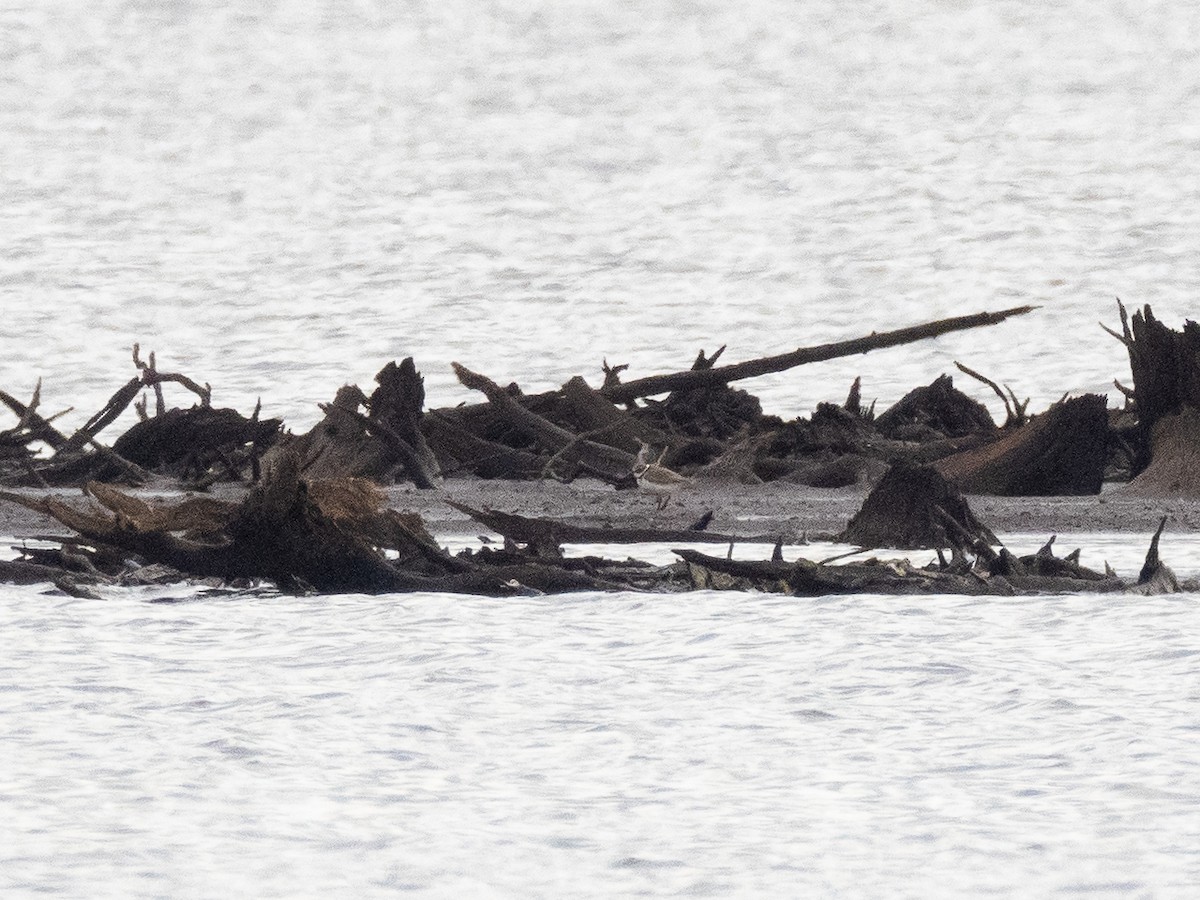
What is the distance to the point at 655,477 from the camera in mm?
7711

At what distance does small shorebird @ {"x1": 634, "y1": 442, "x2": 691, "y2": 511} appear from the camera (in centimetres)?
759

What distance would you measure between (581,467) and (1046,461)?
140 centimetres

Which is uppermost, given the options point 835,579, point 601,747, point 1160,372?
point 1160,372

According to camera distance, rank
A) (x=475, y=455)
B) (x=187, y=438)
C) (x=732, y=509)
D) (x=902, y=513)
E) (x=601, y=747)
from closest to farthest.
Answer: (x=601, y=747)
(x=902, y=513)
(x=732, y=509)
(x=475, y=455)
(x=187, y=438)

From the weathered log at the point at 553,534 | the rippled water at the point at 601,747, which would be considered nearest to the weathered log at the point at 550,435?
the weathered log at the point at 553,534

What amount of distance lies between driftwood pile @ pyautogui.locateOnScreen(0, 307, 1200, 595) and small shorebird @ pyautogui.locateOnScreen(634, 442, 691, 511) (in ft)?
0.03

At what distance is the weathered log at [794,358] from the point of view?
7.45m

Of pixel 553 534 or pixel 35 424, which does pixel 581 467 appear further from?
pixel 553 534

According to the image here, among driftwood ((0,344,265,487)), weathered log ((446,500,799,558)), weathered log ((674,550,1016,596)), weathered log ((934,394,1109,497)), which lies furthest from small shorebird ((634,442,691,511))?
weathered log ((674,550,1016,596))

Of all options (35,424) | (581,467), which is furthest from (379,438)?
(35,424)

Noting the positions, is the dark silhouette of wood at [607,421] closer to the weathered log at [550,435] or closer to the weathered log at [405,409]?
the weathered log at [550,435]

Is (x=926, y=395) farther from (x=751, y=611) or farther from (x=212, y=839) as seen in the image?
(x=212, y=839)

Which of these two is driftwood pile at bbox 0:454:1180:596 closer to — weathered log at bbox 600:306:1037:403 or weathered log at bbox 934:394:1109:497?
weathered log at bbox 600:306:1037:403

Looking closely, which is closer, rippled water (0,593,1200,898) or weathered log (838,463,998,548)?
rippled water (0,593,1200,898)
